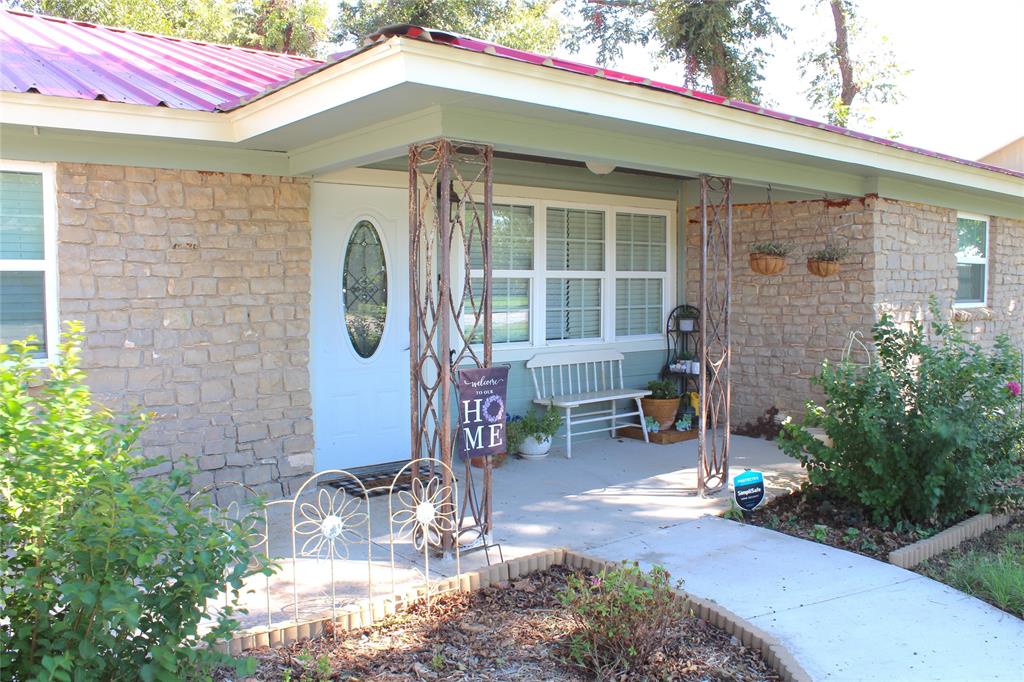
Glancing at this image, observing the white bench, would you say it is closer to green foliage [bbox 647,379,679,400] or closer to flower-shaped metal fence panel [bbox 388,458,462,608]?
green foliage [bbox 647,379,679,400]

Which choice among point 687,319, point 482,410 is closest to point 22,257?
point 482,410

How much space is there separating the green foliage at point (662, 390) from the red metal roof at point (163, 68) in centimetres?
312

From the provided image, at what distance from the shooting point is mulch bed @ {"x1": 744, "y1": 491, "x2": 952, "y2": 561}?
17.4 feet

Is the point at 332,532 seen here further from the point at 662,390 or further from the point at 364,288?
the point at 662,390

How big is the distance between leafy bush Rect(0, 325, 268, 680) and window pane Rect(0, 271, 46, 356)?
2833 millimetres

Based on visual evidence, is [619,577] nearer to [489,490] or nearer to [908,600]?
[489,490]

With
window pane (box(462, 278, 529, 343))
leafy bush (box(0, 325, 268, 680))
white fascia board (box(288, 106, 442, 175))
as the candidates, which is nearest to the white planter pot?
window pane (box(462, 278, 529, 343))

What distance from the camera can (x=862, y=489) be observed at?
5.69 m

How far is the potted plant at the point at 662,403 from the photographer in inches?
340

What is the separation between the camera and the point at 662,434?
8.55 meters

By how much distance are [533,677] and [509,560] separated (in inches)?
48.8

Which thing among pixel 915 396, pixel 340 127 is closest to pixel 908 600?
pixel 915 396

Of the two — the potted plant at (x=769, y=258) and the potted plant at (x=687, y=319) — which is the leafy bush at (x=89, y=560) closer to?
the potted plant at (x=769, y=258)

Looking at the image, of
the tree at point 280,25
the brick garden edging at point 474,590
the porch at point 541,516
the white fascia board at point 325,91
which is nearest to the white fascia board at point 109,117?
the white fascia board at point 325,91
